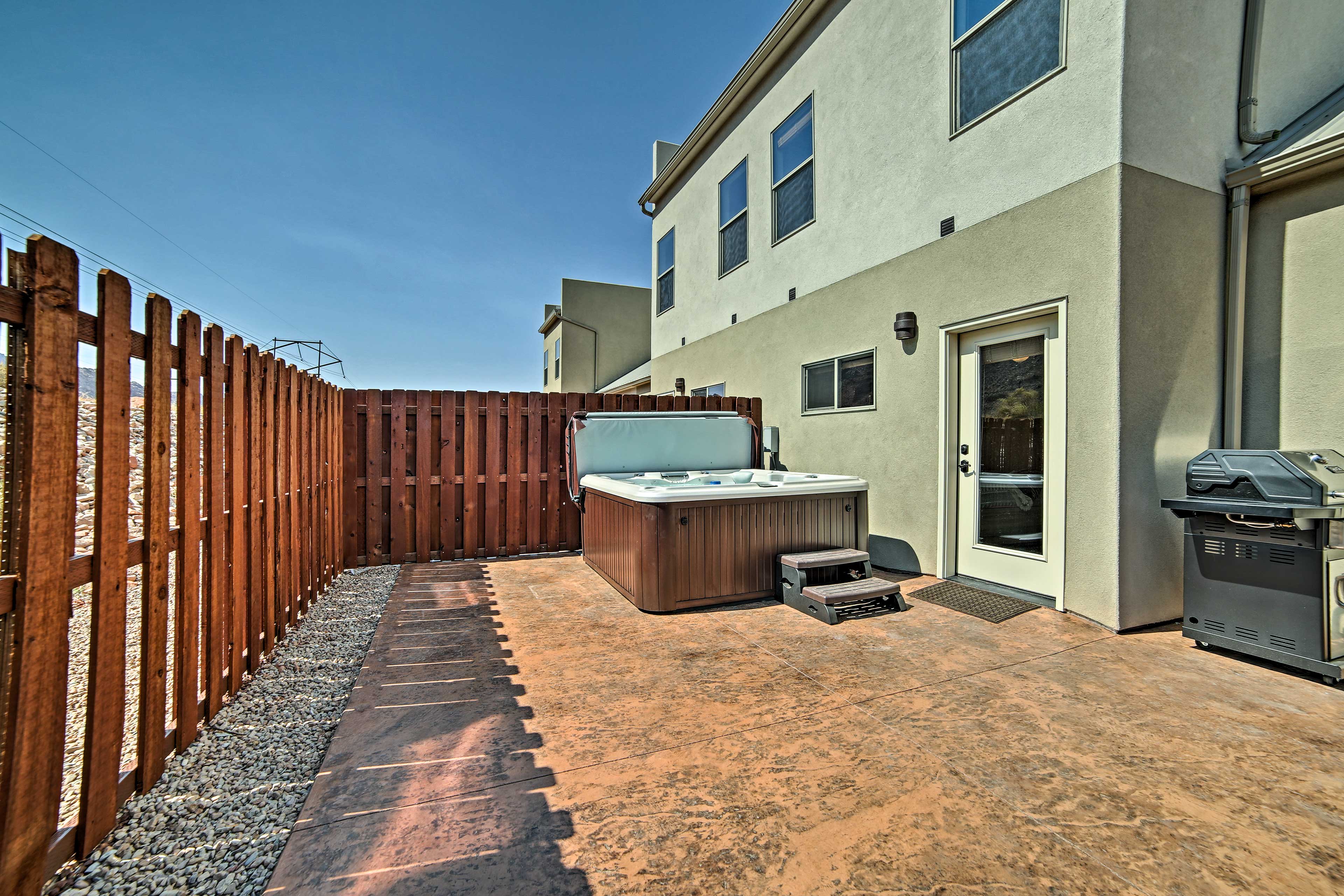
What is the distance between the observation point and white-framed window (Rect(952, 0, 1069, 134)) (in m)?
3.43

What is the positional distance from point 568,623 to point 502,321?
16.4m

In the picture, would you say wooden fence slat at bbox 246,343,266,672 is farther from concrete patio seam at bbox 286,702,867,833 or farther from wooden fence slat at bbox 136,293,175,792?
concrete patio seam at bbox 286,702,867,833

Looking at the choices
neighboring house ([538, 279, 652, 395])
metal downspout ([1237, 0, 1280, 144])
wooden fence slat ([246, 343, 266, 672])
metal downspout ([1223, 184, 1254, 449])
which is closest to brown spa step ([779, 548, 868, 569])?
metal downspout ([1223, 184, 1254, 449])

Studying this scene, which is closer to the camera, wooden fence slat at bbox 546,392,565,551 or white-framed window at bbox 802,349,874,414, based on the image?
white-framed window at bbox 802,349,874,414

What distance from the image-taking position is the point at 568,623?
3.41m

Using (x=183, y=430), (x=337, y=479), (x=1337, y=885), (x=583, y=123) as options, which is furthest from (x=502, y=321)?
(x=1337, y=885)

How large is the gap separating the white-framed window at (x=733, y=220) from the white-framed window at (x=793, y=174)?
61 centimetres

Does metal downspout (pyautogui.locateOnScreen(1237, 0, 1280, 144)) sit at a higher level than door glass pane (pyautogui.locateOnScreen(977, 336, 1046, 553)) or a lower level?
higher

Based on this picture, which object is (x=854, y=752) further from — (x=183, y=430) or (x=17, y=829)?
(x=183, y=430)

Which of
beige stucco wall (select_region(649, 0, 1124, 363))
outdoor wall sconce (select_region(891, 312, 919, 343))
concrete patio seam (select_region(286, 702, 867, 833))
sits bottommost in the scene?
concrete patio seam (select_region(286, 702, 867, 833))

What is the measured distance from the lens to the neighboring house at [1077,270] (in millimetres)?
3109

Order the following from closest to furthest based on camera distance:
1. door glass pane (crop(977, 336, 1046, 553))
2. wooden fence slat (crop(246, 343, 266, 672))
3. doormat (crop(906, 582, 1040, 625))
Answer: wooden fence slat (crop(246, 343, 266, 672)) → doormat (crop(906, 582, 1040, 625)) → door glass pane (crop(977, 336, 1046, 553))

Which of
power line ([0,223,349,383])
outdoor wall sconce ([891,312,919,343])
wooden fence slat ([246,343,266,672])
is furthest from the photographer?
outdoor wall sconce ([891,312,919,343])

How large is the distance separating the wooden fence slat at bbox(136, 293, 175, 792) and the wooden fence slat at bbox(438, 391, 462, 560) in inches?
137
